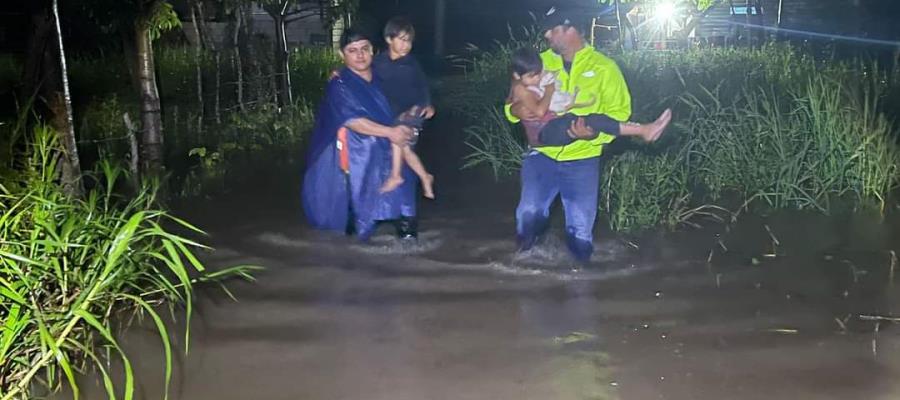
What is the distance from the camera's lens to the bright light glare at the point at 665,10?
1995 centimetres

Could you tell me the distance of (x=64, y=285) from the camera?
412 cm

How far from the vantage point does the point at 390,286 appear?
5.90m

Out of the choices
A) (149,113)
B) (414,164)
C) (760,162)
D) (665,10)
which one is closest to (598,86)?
(414,164)

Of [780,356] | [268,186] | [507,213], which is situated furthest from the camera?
[268,186]

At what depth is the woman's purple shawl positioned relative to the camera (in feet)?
20.6

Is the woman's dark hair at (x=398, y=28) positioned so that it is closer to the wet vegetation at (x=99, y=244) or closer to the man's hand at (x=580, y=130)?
the man's hand at (x=580, y=130)

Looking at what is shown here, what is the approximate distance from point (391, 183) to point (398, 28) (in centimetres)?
96

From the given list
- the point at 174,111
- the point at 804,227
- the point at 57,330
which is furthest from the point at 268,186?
the point at 57,330

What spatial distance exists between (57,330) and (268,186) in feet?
16.6

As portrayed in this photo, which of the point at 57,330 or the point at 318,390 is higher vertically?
the point at 57,330

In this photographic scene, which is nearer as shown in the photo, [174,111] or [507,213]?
[507,213]

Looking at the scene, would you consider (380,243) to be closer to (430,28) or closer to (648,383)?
(648,383)

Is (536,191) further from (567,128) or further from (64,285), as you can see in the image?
(64,285)

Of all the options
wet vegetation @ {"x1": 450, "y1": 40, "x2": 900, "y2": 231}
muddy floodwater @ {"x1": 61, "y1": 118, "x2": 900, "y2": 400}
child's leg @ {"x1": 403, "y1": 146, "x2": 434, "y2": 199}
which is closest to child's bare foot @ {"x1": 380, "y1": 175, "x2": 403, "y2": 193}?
child's leg @ {"x1": 403, "y1": 146, "x2": 434, "y2": 199}
